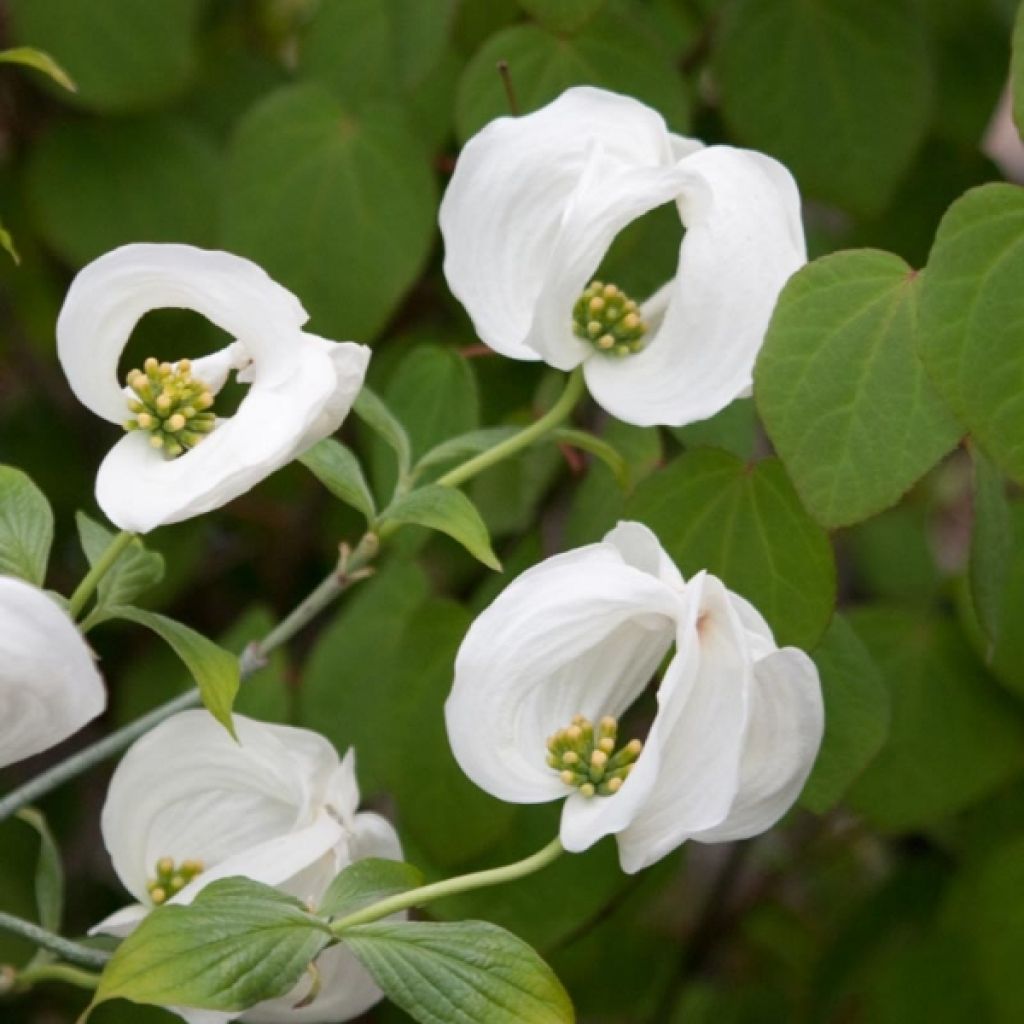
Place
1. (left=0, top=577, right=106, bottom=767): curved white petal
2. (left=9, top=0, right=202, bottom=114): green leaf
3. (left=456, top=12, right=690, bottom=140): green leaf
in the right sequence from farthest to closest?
1. (left=9, top=0, right=202, bottom=114): green leaf
2. (left=456, top=12, right=690, bottom=140): green leaf
3. (left=0, top=577, right=106, bottom=767): curved white petal

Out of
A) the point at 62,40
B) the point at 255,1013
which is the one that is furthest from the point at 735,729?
the point at 62,40

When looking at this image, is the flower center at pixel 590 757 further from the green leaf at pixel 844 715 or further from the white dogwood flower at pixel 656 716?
the green leaf at pixel 844 715

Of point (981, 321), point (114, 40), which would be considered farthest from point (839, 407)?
point (114, 40)

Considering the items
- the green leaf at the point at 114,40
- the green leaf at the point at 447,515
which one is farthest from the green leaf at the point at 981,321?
the green leaf at the point at 114,40

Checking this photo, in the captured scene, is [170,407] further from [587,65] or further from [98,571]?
[587,65]

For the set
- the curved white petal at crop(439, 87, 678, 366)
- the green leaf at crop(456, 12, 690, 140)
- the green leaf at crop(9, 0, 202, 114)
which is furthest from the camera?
the green leaf at crop(9, 0, 202, 114)

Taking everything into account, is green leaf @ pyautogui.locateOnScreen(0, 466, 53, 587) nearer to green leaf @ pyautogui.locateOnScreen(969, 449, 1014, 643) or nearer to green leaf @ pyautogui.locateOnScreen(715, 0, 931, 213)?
green leaf @ pyautogui.locateOnScreen(969, 449, 1014, 643)

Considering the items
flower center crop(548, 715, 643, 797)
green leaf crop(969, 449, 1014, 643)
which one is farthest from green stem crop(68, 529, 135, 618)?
green leaf crop(969, 449, 1014, 643)

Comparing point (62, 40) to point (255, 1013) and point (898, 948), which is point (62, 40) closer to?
point (255, 1013)
